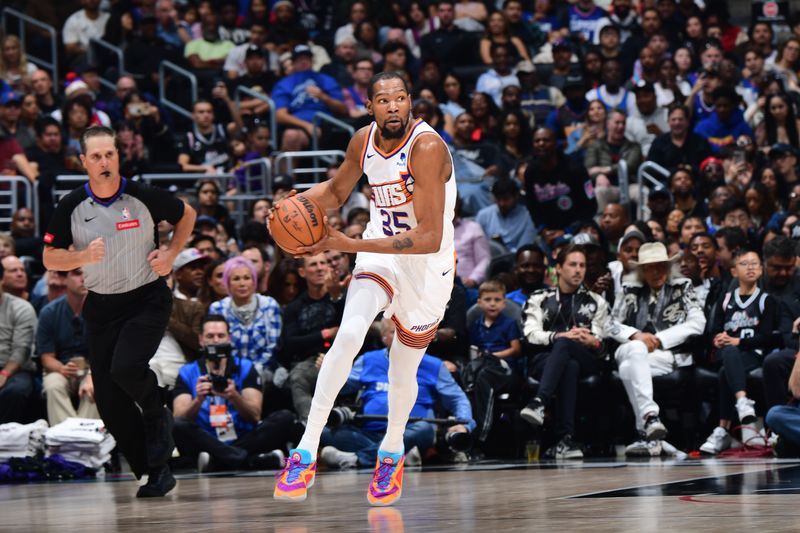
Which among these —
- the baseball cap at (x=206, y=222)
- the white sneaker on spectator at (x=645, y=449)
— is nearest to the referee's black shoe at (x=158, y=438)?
the white sneaker on spectator at (x=645, y=449)

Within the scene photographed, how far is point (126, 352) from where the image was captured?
268 inches

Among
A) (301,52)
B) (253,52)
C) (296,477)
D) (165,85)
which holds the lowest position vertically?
(296,477)

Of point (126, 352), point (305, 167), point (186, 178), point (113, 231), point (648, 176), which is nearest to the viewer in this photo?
point (126, 352)

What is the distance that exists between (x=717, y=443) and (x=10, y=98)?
8.46 m

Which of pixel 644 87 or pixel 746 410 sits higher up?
pixel 644 87

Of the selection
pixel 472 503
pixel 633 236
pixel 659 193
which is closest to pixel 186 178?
pixel 659 193

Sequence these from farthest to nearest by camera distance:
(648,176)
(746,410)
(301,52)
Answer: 1. (301,52)
2. (648,176)
3. (746,410)

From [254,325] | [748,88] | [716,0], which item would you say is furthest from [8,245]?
[716,0]

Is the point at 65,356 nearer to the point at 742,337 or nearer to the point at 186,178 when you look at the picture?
the point at 186,178

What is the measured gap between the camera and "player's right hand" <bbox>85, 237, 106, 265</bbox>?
6.56 m

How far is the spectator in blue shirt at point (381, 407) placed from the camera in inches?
373

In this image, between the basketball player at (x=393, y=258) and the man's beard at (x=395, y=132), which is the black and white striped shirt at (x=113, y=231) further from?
the man's beard at (x=395, y=132)

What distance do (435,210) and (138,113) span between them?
914cm

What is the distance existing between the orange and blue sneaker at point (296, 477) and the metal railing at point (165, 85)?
34.4 ft
